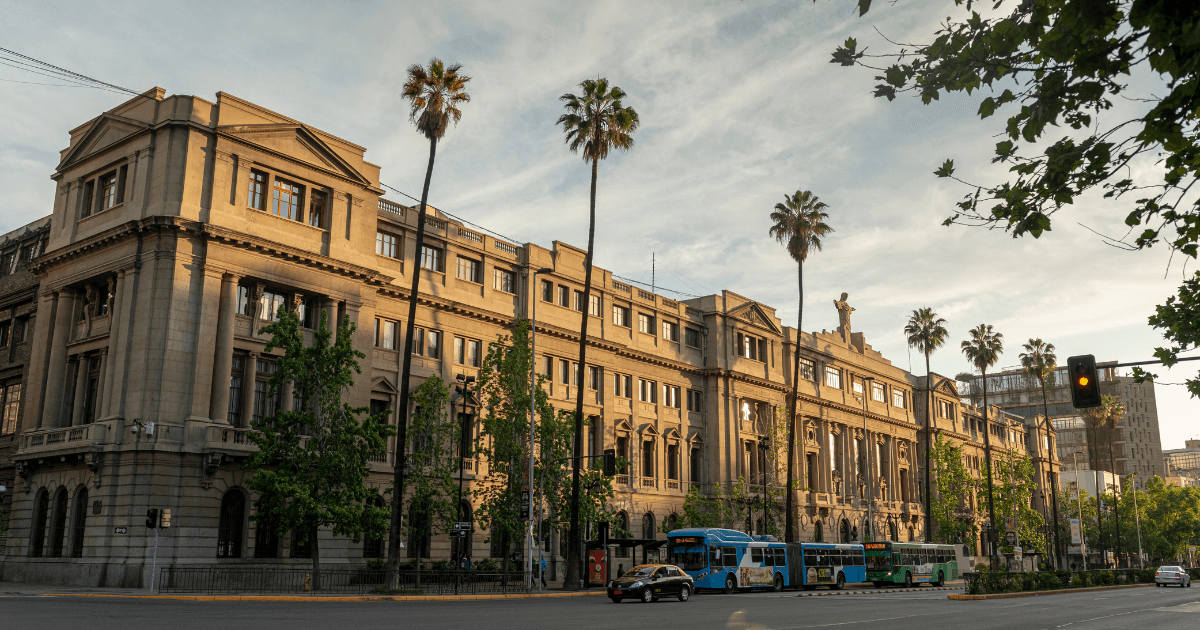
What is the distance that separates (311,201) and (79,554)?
18748 millimetres

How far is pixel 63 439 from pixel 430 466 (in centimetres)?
1680

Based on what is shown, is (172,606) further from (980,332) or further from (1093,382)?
(980,332)

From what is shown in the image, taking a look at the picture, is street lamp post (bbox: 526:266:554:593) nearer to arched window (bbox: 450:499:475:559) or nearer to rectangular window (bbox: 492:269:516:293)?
rectangular window (bbox: 492:269:516:293)

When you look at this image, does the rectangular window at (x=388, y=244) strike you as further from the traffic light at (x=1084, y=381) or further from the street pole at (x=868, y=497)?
the street pole at (x=868, y=497)

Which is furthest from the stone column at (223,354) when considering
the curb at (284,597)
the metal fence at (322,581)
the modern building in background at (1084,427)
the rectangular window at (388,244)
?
the modern building in background at (1084,427)

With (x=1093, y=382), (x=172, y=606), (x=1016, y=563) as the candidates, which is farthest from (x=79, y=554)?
(x=1016, y=563)

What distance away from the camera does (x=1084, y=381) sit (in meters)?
18.3

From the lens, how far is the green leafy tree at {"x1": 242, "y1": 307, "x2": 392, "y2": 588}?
3466 cm

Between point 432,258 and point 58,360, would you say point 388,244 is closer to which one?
point 432,258

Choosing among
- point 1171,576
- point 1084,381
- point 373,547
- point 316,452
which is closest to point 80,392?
point 316,452

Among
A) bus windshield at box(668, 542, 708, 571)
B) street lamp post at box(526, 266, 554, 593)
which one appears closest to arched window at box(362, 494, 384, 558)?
street lamp post at box(526, 266, 554, 593)

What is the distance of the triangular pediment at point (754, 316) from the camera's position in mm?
73125

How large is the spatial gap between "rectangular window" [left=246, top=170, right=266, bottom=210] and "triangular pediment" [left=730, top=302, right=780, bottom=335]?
131ft

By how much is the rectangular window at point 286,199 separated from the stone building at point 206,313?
0.09m
